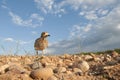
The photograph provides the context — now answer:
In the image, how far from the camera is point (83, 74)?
24.1 ft

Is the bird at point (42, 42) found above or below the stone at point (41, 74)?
above

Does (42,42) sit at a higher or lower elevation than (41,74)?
higher

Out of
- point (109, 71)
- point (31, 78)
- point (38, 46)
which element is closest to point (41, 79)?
point (31, 78)

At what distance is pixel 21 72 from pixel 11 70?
238 mm

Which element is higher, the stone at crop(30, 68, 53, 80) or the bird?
the bird

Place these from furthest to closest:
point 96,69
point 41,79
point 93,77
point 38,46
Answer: point 38,46
point 96,69
point 93,77
point 41,79

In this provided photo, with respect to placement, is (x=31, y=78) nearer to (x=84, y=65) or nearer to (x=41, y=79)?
(x=41, y=79)

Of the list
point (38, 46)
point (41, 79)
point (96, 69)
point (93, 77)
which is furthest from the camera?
point (38, 46)

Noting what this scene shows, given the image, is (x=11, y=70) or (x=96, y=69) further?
(x=96, y=69)

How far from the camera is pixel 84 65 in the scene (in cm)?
791

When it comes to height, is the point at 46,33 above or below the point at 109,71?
above

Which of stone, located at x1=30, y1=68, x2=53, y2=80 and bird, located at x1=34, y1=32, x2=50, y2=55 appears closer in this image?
stone, located at x1=30, y1=68, x2=53, y2=80

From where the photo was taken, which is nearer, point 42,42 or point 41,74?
point 41,74

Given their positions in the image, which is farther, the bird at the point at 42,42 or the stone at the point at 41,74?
the bird at the point at 42,42
